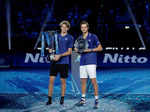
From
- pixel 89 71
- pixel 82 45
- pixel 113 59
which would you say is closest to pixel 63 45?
pixel 82 45

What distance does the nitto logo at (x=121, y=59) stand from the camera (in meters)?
4.43

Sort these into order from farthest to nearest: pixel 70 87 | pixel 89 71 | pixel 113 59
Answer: pixel 113 59 < pixel 70 87 < pixel 89 71

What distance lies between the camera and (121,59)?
4.44 m

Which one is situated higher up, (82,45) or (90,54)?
(82,45)

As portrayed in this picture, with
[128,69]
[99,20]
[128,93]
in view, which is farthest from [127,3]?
[128,93]

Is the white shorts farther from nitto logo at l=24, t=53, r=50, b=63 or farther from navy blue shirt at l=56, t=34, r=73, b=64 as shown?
nitto logo at l=24, t=53, r=50, b=63

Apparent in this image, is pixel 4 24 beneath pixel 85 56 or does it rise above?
above

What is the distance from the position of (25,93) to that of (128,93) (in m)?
2.17

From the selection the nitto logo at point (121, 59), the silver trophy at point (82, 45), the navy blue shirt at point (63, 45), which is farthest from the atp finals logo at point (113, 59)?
the silver trophy at point (82, 45)

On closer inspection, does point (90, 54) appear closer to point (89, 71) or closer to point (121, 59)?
point (89, 71)

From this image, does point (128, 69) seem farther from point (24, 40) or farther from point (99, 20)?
point (24, 40)

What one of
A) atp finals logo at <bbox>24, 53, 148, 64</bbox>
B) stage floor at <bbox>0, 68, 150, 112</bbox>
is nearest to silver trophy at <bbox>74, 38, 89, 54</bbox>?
stage floor at <bbox>0, 68, 150, 112</bbox>

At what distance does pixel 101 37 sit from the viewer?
5488 mm

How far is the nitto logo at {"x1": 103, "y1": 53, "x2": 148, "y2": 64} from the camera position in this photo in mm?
4426
